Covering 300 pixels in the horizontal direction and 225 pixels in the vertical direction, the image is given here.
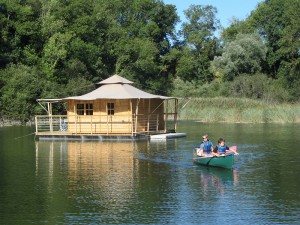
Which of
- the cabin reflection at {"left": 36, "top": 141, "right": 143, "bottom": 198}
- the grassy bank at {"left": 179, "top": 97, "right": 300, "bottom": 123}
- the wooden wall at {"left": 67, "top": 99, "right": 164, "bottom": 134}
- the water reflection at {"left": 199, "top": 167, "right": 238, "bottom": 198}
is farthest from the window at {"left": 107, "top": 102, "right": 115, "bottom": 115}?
the water reflection at {"left": 199, "top": 167, "right": 238, "bottom": 198}

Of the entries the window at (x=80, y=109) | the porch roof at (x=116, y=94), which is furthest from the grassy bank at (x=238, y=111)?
the window at (x=80, y=109)

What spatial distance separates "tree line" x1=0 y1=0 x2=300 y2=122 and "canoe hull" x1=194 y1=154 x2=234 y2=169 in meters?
41.2

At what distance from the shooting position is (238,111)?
63.6 meters

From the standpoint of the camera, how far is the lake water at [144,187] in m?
17.5

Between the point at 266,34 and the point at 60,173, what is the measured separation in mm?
72838

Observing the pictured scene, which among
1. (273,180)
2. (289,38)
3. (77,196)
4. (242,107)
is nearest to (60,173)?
(77,196)

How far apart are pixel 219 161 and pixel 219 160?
0.26 feet

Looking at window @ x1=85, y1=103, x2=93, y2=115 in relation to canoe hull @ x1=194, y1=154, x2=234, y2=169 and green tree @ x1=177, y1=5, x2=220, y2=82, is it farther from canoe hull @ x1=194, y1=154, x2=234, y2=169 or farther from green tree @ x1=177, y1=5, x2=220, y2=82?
green tree @ x1=177, y1=5, x2=220, y2=82

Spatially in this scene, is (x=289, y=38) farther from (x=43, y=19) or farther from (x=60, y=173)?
(x=60, y=173)

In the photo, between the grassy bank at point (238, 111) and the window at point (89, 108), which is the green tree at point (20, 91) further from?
the window at point (89, 108)

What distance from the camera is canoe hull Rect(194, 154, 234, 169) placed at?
25.8 m

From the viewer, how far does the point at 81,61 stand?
271 ft

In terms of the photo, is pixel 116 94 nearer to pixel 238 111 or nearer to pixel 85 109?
pixel 85 109

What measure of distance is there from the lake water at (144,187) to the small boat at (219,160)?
35 cm
